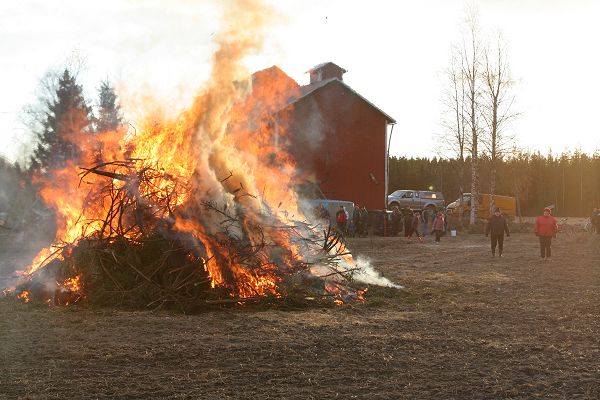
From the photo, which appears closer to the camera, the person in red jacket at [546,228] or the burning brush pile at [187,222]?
Answer: the burning brush pile at [187,222]

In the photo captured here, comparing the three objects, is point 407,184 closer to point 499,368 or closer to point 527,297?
point 527,297

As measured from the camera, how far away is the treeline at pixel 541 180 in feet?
211

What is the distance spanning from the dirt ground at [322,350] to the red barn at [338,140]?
21136mm

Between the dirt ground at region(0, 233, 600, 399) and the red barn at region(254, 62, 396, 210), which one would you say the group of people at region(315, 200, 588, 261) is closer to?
the red barn at region(254, 62, 396, 210)

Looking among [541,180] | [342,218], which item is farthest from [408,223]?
[541,180]

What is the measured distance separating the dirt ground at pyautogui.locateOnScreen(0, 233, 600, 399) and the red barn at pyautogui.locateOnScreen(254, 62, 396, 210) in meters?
21.1

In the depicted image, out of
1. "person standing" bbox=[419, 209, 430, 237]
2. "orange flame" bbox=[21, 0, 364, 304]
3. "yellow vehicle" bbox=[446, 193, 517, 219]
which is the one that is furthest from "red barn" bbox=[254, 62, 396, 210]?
"orange flame" bbox=[21, 0, 364, 304]

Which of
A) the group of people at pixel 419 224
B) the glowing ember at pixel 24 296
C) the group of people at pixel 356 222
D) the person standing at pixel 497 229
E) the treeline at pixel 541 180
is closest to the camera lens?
the glowing ember at pixel 24 296

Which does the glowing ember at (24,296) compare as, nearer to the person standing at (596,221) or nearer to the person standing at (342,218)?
the person standing at (342,218)

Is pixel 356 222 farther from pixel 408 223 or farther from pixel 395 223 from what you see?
pixel 395 223

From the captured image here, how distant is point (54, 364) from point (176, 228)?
4.28 meters

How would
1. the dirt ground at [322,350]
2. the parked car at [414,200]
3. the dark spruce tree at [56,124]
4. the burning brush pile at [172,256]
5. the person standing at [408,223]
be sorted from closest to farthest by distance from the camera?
the dirt ground at [322,350] → the burning brush pile at [172,256] → the person standing at [408,223] → the dark spruce tree at [56,124] → the parked car at [414,200]

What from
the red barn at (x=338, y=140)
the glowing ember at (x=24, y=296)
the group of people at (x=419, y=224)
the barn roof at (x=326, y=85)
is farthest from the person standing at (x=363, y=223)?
the glowing ember at (x=24, y=296)

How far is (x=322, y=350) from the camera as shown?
272 inches
